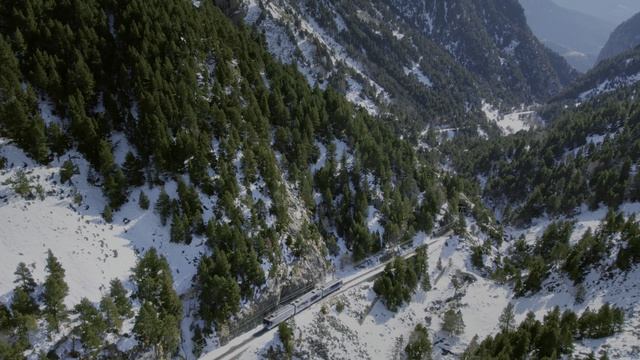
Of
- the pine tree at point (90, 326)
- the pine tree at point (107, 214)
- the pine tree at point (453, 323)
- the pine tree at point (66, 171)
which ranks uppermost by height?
the pine tree at point (66, 171)

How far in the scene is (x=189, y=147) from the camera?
212 feet

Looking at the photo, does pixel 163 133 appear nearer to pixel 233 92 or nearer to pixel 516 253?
pixel 233 92

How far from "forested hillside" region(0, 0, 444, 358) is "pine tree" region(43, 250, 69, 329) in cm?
69

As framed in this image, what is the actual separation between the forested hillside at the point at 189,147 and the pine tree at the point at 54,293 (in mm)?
693

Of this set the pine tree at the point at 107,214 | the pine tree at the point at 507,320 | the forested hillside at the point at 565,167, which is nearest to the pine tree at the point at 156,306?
the pine tree at the point at 107,214

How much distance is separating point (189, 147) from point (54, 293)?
28146mm

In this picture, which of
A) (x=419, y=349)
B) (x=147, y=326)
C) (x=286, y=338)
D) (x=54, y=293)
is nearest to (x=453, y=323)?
(x=419, y=349)

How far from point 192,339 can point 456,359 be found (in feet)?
125

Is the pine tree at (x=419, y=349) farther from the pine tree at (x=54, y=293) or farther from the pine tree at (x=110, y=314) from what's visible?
the pine tree at (x=54, y=293)

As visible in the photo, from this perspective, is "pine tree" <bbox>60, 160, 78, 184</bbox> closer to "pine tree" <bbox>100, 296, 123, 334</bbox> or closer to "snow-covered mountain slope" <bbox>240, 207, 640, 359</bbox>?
"pine tree" <bbox>100, 296, 123, 334</bbox>

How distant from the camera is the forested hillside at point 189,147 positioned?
5478 centimetres

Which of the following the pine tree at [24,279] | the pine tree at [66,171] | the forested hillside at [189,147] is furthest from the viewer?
the pine tree at [66,171]

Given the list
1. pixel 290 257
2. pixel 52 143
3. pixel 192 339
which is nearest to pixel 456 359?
pixel 290 257

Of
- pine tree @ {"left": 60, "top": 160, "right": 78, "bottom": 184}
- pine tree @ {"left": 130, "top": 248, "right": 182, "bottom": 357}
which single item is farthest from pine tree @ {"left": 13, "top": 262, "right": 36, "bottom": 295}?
pine tree @ {"left": 60, "top": 160, "right": 78, "bottom": 184}
